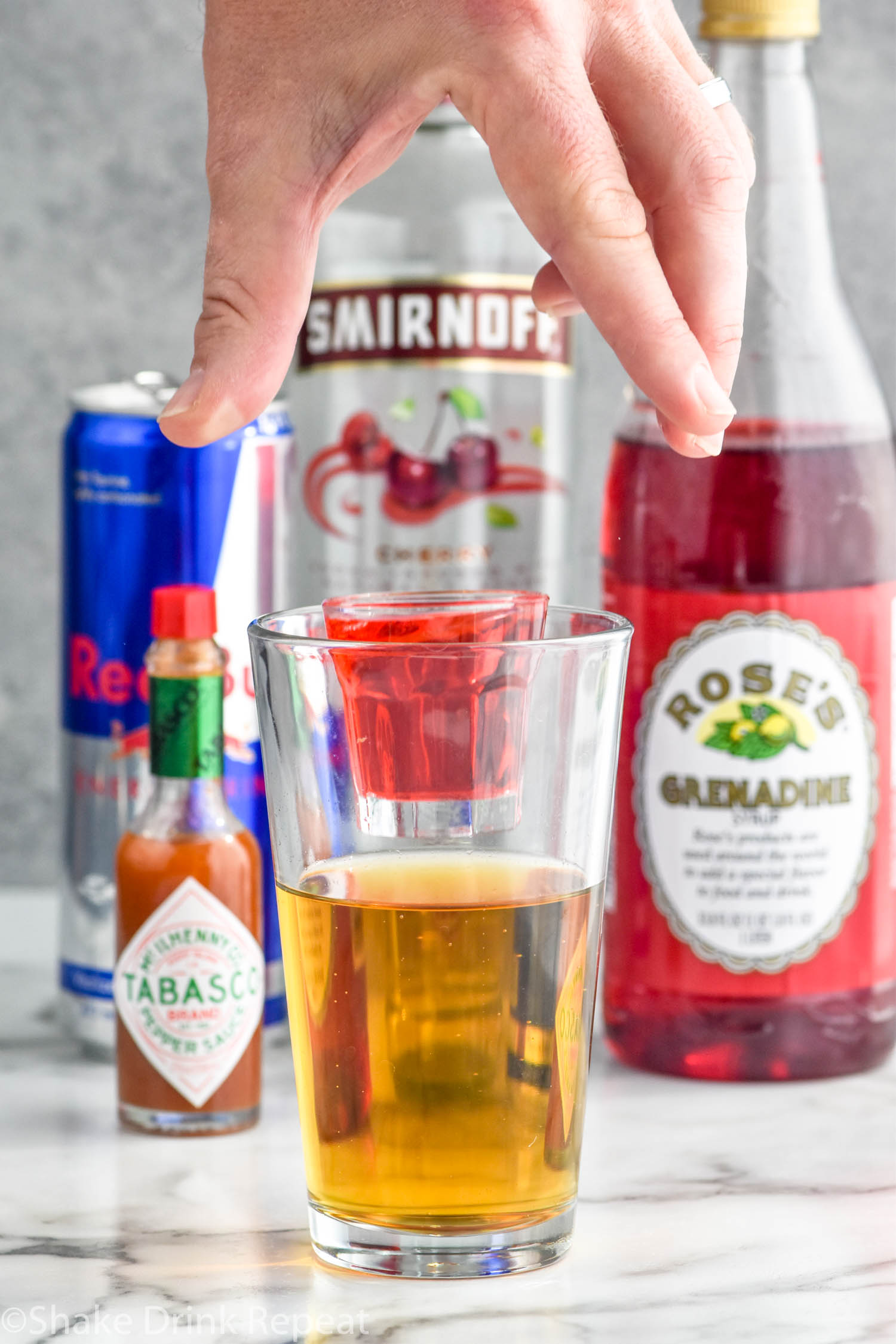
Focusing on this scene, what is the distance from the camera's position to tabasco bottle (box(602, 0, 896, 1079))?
759mm

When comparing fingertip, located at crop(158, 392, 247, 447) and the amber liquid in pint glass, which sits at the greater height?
fingertip, located at crop(158, 392, 247, 447)

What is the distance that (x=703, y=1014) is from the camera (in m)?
0.78

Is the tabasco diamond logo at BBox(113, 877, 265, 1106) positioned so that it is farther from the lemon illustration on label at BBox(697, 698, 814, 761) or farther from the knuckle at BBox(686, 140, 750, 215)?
the knuckle at BBox(686, 140, 750, 215)

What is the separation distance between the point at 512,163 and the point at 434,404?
0.39 meters

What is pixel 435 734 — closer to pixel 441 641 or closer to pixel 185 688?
pixel 441 641

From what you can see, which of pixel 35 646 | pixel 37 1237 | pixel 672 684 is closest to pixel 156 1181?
pixel 37 1237

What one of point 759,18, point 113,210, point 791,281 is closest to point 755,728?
point 791,281

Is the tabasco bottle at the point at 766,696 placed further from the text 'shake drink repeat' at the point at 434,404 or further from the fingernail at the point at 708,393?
the fingernail at the point at 708,393

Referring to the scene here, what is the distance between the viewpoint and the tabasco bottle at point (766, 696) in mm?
759

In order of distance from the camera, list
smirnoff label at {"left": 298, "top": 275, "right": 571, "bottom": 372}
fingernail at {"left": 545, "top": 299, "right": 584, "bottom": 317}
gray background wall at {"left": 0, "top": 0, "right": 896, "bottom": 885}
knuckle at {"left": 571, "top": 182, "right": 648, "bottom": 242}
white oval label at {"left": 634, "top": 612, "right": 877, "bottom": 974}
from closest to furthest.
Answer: knuckle at {"left": 571, "top": 182, "right": 648, "bottom": 242} → fingernail at {"left": 545, "top": 299, "right": 584, "bottom": 317} → white oval label at {"left": 634, "top": 612, "right": 877, "bottom": 974} → smirnoff label at {"left": 298, "top": 275, "right": 571, "bottom": 372} → gray background wall at {"left": 0, "top": 0, "right": 896, "bottom": 885}

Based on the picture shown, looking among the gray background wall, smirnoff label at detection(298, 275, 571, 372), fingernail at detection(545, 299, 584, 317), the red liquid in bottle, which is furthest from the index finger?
the gray background wall

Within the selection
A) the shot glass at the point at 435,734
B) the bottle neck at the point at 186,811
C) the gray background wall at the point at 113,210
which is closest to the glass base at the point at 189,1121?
the bottle neck at the point at 186,811

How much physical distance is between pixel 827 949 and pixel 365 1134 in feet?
0.99

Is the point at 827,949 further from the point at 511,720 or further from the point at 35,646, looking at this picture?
the point at 35,646
